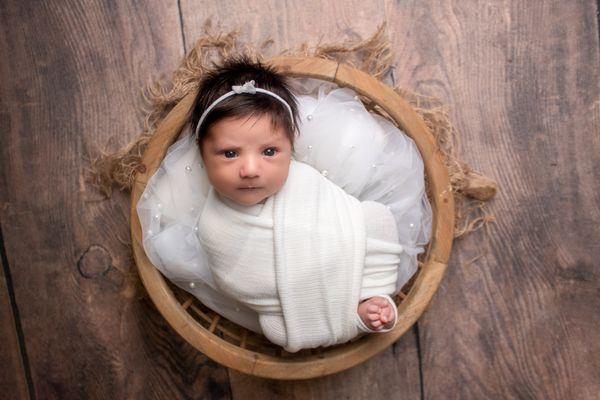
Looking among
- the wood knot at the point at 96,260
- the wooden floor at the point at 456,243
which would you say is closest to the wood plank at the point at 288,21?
the wooden floor at the point at 456,243

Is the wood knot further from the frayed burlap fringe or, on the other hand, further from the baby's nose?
the baby's nose

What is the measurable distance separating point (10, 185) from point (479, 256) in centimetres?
92

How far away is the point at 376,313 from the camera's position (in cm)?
86

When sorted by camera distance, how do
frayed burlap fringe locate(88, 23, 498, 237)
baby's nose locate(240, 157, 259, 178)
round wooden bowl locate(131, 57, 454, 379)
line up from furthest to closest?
frayed burlap fringe locate(88, 23, 498, 237) < round wooden bowl locate(131, 57, 454, 379) < baby's nose locate(240, 157, 259, 178)

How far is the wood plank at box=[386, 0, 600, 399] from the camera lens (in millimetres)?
1078

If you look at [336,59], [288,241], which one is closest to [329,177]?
[288,241]

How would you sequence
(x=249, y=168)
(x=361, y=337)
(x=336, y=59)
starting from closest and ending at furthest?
1. (x=249, y=168)
2. (x=361, y=337)
3. (x=336, y=59)

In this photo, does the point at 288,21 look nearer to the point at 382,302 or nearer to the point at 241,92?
the point at 241,92

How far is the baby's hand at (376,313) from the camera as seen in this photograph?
857mm

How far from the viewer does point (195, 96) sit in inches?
35.4

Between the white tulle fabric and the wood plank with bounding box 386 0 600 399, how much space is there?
175 millimetres

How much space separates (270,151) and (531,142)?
558mm

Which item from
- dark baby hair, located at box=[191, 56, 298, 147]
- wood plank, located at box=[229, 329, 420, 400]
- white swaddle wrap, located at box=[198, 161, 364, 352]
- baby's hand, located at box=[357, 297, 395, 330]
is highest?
dark baby hair, located at box=[191, 56, 298, 147]

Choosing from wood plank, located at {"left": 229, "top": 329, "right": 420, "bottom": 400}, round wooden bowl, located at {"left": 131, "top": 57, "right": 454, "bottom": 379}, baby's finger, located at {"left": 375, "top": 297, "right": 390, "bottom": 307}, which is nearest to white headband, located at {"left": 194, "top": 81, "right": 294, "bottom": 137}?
round wooden bowl, located at {"left": 131, "top": 57, "right": 454, "bottom": 379}
